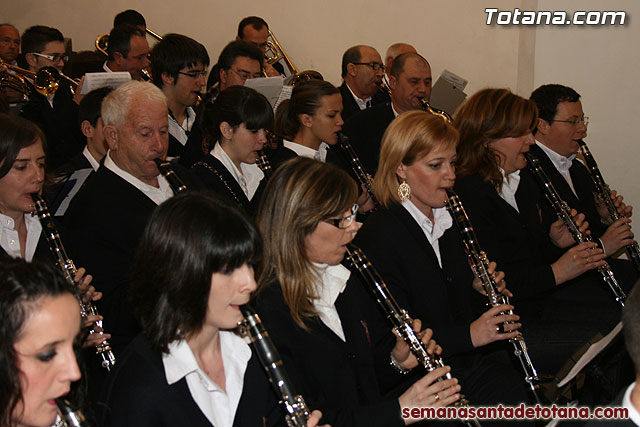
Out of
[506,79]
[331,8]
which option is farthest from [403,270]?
[331,8]

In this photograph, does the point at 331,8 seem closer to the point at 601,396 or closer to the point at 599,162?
the point at 599,162

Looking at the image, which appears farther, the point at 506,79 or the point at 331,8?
the point at 331,8

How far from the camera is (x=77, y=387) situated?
177cm

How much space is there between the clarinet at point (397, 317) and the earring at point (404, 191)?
0.57 metres

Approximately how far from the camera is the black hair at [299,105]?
14.9ft

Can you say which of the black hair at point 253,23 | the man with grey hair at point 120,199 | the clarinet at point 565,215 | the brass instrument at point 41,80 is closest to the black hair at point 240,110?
the man with grey hair at point 120,199

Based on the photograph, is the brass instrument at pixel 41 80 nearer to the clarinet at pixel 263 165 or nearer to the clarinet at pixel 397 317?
the clarinet at pixel 263 165

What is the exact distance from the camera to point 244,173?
4027 mm

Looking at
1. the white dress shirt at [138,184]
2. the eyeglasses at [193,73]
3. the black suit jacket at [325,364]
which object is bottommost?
the black suit jacket at [325,364]

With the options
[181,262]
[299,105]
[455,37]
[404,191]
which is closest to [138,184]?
[404,191]

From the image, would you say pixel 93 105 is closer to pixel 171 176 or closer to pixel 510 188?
pixel 171 176

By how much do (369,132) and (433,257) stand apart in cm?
243

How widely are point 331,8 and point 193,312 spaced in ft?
19.2

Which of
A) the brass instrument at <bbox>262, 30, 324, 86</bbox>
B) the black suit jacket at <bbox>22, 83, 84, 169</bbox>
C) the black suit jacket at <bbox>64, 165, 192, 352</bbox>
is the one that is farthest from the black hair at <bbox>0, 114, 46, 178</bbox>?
the brass instrument at <bbox>262, 30, 324, 86</bbox>
